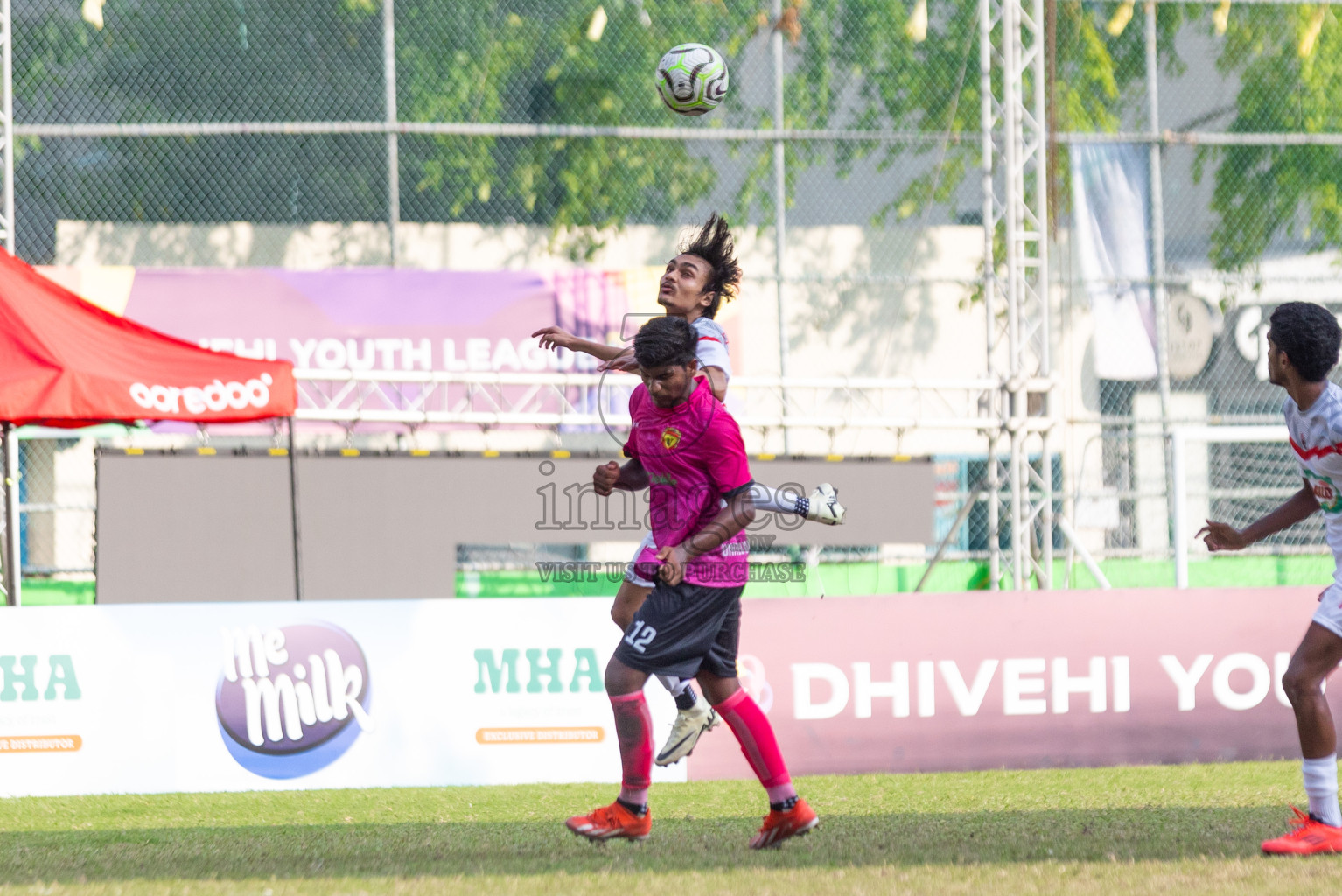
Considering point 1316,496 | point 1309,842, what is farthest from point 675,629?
point 1316,496

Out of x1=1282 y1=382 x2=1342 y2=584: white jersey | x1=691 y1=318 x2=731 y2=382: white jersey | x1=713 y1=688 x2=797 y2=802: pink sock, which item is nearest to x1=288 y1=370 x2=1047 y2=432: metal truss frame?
x1=691 y1=318 x2=731 y2=382: white jersey

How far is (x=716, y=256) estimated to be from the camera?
5.89 m

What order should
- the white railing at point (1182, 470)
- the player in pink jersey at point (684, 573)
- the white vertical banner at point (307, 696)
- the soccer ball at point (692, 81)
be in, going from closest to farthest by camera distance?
the player in pink jersey at point (684, 573)
the white vertical banner at point (307, 696)
the soccer ball at point (692, 81)
the white railing at point (1182, 470)

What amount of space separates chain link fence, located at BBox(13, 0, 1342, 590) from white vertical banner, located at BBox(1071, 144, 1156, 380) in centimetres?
7

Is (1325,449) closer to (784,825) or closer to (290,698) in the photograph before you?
(784,825)

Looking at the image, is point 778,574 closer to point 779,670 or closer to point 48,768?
point 779,670

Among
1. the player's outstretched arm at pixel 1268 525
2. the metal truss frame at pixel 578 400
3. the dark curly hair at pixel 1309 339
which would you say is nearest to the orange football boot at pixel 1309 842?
the player's outstretched arm at pixel 1268 525

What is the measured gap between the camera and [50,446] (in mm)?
14578

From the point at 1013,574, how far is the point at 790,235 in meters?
5.69

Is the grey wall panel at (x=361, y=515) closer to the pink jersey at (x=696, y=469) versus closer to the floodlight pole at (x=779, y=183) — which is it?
the floodlight pole at (x=779, y=183)

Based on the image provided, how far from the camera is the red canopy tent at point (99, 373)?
9125 millimetres

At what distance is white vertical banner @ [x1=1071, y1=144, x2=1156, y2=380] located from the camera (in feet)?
50.3

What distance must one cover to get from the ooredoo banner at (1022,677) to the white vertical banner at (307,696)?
3.03ft

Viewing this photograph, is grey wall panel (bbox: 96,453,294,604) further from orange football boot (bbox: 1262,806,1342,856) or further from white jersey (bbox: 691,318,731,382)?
orange football boot (bbox: 1262,806,1342,856)
